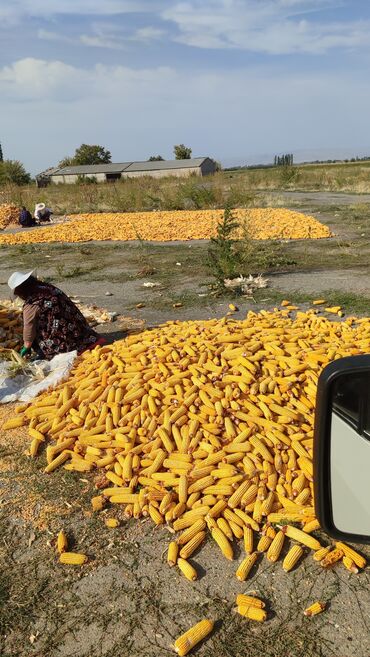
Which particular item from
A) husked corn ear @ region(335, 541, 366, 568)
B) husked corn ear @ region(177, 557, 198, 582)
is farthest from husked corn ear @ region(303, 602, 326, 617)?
husked corn ear @ region(177, 557, 198, 582)

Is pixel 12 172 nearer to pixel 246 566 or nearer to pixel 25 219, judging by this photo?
pixel 25 219

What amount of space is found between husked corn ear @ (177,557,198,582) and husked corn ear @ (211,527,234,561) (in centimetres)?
23

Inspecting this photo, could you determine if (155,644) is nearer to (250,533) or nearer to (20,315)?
(250,533)

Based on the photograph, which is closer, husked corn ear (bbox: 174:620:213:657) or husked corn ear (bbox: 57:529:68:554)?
husked corn ear (bbox: 174:620:213:657)

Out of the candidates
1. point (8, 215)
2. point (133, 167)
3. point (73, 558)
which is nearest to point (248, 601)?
point (73, 558)

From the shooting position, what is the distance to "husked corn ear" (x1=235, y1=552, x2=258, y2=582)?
2823mm

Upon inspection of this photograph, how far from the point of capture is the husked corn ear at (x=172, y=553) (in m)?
3.00

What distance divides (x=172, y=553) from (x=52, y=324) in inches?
134

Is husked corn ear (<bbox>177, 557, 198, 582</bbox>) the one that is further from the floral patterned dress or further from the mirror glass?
the floral patterned dress

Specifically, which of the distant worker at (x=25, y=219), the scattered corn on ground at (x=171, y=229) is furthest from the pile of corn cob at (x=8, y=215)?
the scattered corn on ground at (x=171, y=229)

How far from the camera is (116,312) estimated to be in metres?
8.27

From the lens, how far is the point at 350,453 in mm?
1544

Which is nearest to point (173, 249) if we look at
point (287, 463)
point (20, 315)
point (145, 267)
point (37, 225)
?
point (145, 267)

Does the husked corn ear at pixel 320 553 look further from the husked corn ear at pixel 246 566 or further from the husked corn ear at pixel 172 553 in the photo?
the husked corn ear at pixel 172 553
